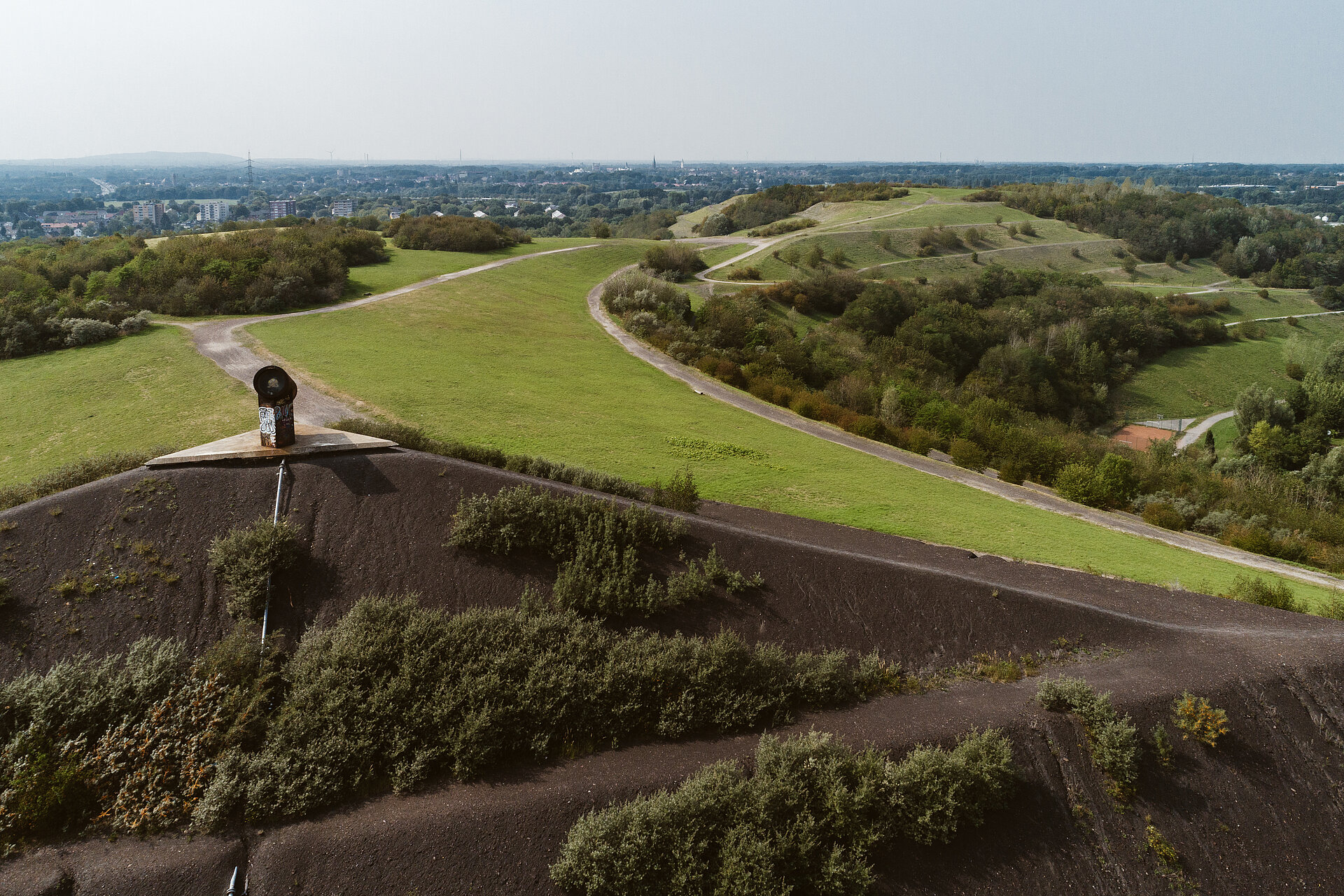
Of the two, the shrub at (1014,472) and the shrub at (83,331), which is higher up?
the shrub at (83,331)

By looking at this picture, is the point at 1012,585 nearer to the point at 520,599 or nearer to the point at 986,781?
the point at 986,781

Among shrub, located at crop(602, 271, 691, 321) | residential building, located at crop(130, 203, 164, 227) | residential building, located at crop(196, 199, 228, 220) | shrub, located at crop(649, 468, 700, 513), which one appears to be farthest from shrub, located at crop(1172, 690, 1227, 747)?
residential building, located at crop(196, 199, 228, 220)

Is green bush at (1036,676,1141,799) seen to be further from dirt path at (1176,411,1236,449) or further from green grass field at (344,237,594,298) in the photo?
dirt path at (1176,411,1236,449)

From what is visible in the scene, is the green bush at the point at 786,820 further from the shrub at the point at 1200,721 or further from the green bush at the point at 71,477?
the green bush at the point at 71,477

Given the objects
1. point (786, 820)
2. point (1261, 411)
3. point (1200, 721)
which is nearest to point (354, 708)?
point (786, 820)

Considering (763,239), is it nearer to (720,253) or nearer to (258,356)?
(720,253)

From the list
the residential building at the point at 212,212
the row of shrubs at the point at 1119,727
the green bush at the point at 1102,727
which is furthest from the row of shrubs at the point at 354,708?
the residential building at the point at 212,212

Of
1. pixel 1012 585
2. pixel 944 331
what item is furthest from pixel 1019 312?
pixel 1012 585

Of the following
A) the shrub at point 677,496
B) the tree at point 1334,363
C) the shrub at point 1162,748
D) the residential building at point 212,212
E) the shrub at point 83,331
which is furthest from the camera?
the residential building at point 212,212
